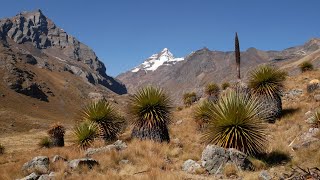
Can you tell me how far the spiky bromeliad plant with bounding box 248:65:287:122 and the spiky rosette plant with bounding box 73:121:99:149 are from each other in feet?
36.1

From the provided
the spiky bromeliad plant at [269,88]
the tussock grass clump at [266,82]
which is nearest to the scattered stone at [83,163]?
the spiky bromeliad plant at [269,88]

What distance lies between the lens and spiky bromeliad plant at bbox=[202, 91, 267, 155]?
14445 mm

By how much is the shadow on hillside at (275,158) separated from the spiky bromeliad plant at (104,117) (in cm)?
923

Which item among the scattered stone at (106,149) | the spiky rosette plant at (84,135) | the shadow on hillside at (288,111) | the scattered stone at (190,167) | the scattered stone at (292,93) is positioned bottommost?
the scattered stone at (190,167)

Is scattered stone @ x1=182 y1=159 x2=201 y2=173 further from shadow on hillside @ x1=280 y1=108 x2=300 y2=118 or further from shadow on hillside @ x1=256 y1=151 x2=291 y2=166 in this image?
shadow on hillside @ x1=280 y1=108 x2=300 y2=118

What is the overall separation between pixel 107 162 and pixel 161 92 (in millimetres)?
6750

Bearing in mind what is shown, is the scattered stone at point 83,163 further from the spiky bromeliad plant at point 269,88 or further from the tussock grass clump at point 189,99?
the tussock grass clump at point 189,99

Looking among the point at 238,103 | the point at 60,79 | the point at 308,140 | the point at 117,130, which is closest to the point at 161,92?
the point at 117,130

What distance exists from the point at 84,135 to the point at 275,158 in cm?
965

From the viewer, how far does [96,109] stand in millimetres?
21531

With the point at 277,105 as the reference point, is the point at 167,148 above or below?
below

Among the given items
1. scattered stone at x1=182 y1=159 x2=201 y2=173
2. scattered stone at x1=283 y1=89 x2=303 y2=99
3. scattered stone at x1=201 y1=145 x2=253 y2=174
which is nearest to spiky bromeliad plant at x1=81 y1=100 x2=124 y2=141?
scattered stone at x1=182 y1=159 x2=201 y2=173

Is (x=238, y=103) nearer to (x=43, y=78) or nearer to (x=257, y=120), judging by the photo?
(x=257, y=120)

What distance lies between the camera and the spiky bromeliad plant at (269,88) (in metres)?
24.2
